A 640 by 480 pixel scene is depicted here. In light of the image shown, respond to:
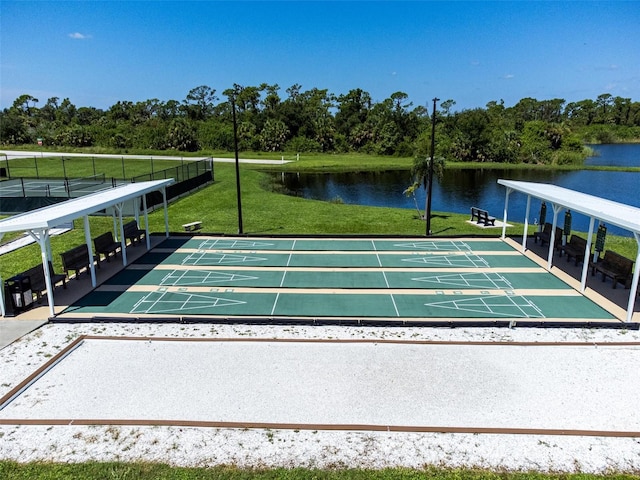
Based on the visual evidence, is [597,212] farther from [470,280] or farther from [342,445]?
[342,445]

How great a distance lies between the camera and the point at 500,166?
56.1 metres

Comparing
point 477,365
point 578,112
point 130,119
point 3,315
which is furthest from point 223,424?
point 578,112

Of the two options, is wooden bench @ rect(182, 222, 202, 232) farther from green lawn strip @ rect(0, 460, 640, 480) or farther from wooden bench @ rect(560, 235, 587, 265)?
wooden bench @ rect(560, 235, 587, 265)

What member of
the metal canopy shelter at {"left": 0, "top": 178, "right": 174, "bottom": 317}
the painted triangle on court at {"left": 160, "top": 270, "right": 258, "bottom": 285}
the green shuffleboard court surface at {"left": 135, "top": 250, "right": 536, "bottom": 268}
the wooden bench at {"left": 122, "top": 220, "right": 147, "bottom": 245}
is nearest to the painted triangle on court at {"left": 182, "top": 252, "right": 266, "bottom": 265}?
the green shuffleboard court surface at {"left": 135, "top": 250, "right": 536, "bottom": 268}

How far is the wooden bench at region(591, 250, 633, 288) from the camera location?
40.2 ft

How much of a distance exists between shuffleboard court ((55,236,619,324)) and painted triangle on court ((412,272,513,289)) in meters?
0.03

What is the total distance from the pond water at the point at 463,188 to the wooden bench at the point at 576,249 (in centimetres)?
1028

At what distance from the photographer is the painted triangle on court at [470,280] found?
43.1ft

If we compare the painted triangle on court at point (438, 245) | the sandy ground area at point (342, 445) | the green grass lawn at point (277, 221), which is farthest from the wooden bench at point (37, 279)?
the painted triangle on court at point (438, 245)

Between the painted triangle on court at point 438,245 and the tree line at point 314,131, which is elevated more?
the tree line at point 314,131

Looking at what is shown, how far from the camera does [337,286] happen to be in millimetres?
13047

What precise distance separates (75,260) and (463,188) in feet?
110

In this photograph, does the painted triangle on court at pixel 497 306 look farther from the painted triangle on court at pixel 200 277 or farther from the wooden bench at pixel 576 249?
the painted triangle on court at pixel 200 277

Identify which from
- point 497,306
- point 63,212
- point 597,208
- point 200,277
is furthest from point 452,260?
point 63,212
